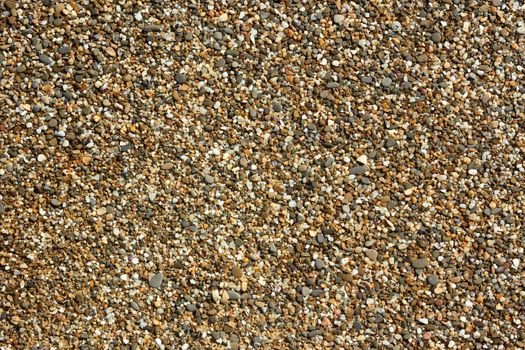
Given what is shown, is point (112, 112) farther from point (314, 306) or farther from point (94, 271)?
point (314, 306)

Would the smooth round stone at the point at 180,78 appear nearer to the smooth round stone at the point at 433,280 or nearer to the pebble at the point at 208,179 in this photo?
the pebble at the point at 208,179

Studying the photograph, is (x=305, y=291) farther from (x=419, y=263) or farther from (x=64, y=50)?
(x=64, y=50)

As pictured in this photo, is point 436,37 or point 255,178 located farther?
point 436,37

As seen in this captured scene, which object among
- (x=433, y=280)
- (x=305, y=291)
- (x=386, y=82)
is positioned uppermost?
(x=386, y=82)

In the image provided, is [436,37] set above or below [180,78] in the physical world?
above

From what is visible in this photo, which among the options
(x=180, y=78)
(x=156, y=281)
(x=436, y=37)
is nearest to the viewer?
(x=156, y=281)

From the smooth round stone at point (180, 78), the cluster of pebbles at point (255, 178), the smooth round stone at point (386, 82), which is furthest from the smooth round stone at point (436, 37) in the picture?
the smooth round stone at point (180, 78)

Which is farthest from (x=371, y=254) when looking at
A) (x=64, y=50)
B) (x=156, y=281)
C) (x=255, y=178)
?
(x=64, y=50)

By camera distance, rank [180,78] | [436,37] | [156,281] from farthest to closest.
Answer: [436,37], [180,78], [156,281]

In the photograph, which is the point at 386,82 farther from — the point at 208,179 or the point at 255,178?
the point at 208,179
